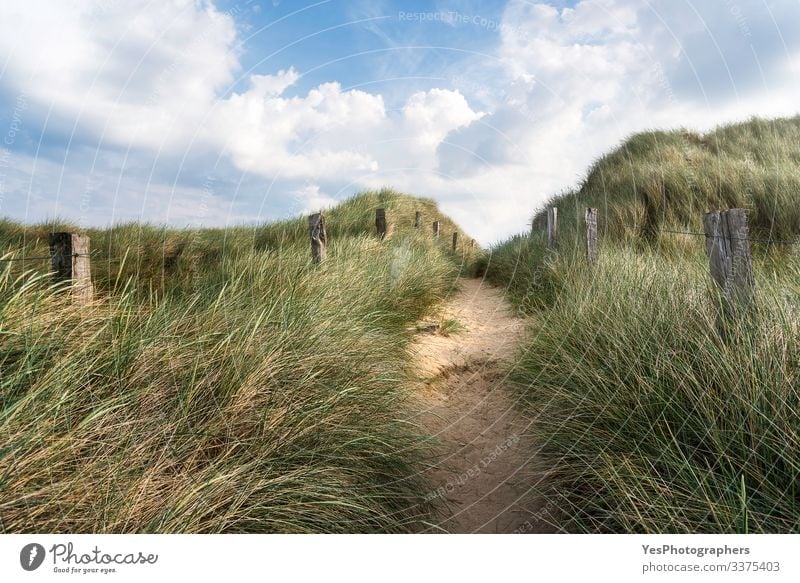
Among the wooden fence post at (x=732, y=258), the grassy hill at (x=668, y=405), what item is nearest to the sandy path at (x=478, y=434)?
the grassy hill at (x=668, y=405)

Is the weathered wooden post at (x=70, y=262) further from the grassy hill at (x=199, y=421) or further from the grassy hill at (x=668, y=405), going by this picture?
the grassy hill at (x=668, y=405)

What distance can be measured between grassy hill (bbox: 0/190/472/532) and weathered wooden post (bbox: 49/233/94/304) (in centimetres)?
15

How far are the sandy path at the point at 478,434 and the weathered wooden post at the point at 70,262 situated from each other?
260 centimetres

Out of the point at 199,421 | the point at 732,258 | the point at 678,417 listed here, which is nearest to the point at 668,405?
the point at 678,417

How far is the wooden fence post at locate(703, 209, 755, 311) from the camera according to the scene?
109 inches

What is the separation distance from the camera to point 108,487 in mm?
1694

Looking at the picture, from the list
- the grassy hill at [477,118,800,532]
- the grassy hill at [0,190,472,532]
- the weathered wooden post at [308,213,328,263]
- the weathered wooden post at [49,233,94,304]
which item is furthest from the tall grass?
the weathered wooden post at [308,213,328,263]

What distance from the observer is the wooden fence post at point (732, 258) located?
2.76 m

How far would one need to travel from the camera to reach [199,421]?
7.31 feet

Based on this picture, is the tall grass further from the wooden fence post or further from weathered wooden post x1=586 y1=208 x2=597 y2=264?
weathered wooden post x1=586 y1=208 x2=597 y2=264

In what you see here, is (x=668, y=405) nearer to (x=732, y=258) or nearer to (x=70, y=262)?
(x=732, y=258)

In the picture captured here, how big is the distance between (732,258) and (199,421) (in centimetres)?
331

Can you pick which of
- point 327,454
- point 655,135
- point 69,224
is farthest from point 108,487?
point 655,135
